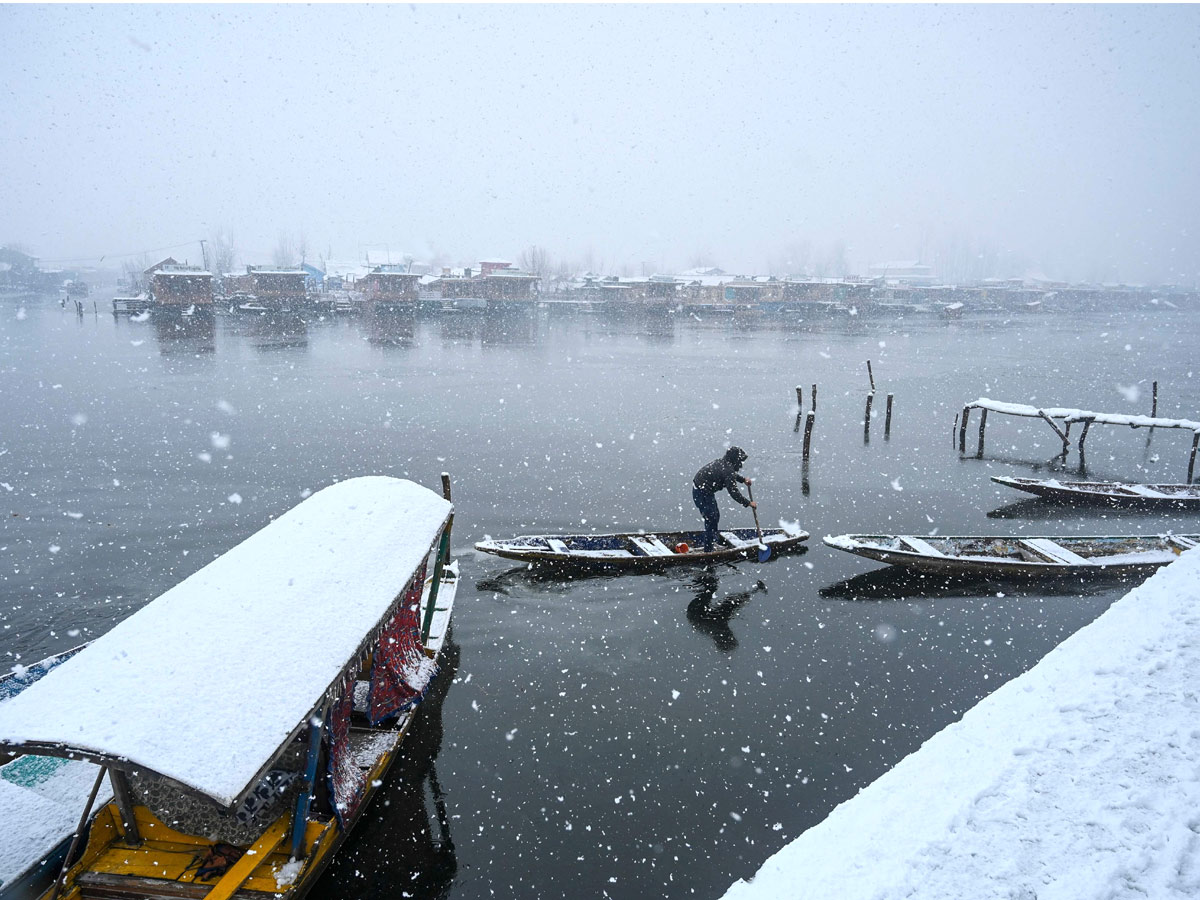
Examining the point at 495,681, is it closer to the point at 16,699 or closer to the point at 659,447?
the point at 16,699

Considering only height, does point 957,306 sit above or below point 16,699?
above

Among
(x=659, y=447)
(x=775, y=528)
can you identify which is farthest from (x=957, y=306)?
(x=775, y=528)

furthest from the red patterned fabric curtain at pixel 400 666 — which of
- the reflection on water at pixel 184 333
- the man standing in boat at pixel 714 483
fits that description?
the reflection on water at pixel 184 333

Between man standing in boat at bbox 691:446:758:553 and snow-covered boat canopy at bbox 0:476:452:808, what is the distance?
7542 mm

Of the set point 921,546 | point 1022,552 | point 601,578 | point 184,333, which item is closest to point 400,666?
point 601,578

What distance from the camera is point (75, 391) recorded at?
1265 inches

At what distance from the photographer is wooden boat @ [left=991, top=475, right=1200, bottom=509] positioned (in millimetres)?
18375

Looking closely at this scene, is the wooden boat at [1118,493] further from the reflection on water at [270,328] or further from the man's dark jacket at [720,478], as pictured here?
the reflection on water at [270,328]

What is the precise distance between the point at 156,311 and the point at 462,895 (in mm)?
79082

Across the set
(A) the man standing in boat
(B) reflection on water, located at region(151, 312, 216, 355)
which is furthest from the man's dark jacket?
(B) reflection on water, located at region(151, 312, 216, 355)

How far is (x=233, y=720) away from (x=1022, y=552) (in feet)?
48.4

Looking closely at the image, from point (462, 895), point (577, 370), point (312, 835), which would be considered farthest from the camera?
point (577, 370)

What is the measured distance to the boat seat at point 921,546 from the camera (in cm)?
1334

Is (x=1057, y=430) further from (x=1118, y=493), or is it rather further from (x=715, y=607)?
(x=715, y=607)
